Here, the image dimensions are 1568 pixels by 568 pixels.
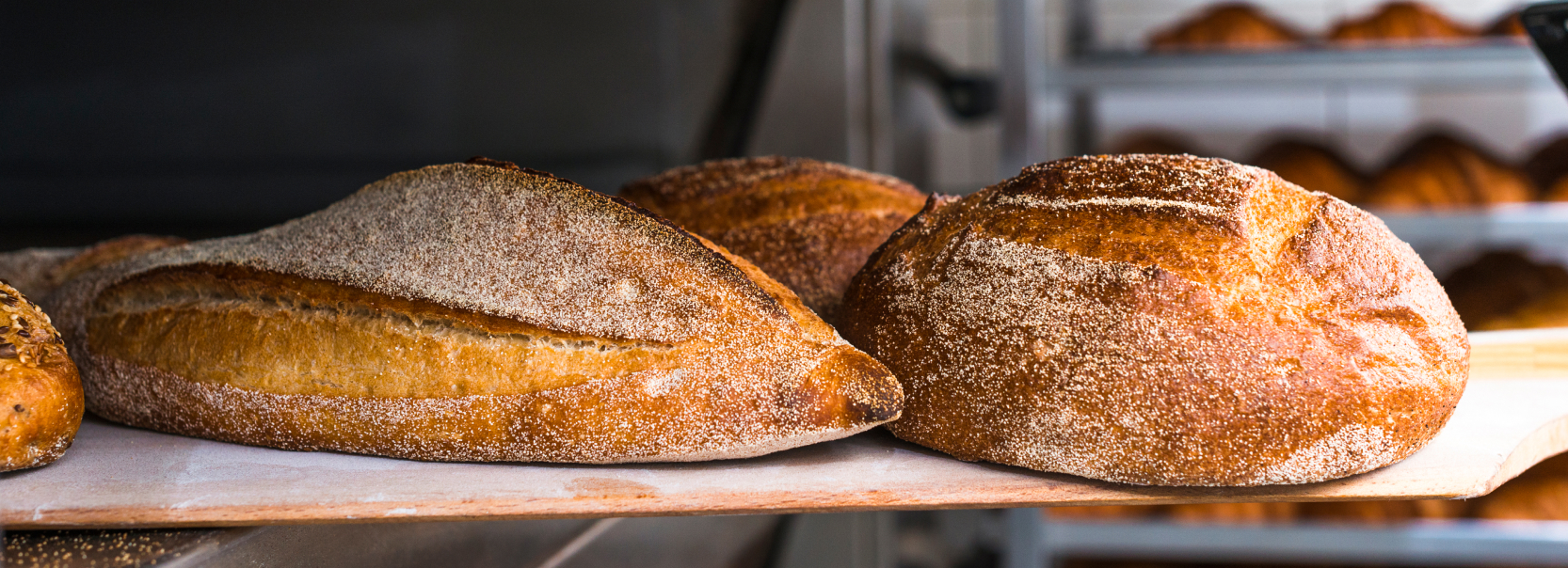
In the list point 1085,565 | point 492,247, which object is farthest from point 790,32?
point 1085,565

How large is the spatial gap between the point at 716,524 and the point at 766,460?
1.19 ft

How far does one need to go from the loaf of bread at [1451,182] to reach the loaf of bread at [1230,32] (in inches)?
13.6

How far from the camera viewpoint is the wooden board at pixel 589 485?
0.47 meters

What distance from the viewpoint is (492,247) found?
0.56 m

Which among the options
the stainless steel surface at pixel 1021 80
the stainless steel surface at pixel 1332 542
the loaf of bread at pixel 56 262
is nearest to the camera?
the loaf of bread at pixel 56 262

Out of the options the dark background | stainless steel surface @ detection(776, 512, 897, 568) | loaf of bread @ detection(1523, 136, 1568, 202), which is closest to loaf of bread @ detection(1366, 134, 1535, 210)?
loaf of bread @ detection(1523, 136, 1568, 202)

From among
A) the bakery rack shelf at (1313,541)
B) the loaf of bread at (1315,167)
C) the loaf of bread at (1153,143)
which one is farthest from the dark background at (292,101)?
the loaf of bread at (1315,167)

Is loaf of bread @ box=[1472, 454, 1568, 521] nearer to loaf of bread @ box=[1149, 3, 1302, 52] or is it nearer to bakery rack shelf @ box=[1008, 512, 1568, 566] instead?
bakery rack shelf @ box=[1008, 512, 1568, 566]

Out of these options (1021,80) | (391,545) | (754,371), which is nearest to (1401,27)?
(1021,80)

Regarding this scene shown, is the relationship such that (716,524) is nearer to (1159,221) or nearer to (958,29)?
(1159,221)

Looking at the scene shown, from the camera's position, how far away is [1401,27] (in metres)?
2.14

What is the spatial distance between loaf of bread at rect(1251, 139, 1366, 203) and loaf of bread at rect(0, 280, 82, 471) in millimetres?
2090

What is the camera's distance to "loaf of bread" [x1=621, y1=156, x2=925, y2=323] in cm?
74

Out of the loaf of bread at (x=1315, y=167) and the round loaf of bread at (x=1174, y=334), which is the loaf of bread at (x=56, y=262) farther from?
the loaf of bread at (x=1315, y=167)
